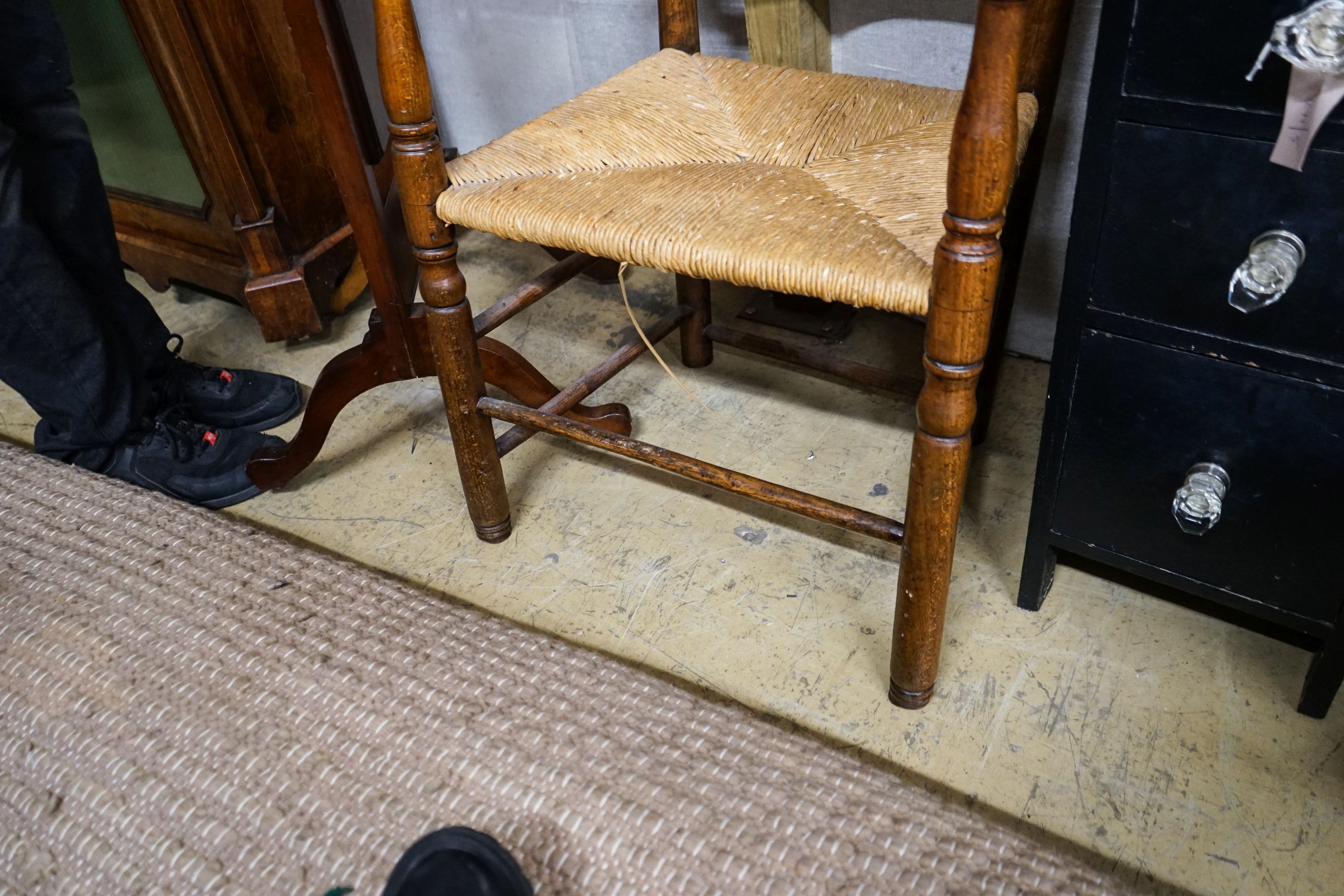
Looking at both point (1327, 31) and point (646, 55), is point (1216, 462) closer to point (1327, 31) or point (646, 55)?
point (1327, 31)

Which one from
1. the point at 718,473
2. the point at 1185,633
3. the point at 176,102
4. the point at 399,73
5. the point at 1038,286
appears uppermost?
the point at 399,73

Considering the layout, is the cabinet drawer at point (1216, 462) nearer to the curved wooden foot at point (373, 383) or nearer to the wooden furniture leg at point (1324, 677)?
the wooden furniture leg at point (1324, 677)

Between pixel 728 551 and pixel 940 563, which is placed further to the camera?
pixel 728 551

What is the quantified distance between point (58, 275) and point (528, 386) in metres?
0.58

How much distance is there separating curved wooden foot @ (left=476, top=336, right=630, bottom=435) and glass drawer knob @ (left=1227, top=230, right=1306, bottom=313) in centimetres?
77

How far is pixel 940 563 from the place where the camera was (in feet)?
2.78

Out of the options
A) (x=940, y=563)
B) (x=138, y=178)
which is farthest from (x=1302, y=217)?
(x=138, y=178)

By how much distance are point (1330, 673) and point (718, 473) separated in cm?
60

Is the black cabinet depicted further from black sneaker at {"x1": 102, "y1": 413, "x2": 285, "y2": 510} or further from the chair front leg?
black sneaker at {"x1": 102, "y1": 413, "x2": 285, "y2": 510}

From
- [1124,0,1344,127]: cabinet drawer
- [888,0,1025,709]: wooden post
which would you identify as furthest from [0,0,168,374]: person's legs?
[1124,0,1344,127]: cabinet drawer

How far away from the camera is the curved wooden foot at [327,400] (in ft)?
4.13

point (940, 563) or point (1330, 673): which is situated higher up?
point (940, 563)

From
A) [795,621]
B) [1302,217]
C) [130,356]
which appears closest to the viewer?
[1302,217]

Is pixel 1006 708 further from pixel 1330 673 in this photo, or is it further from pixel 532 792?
pixel 532 792
